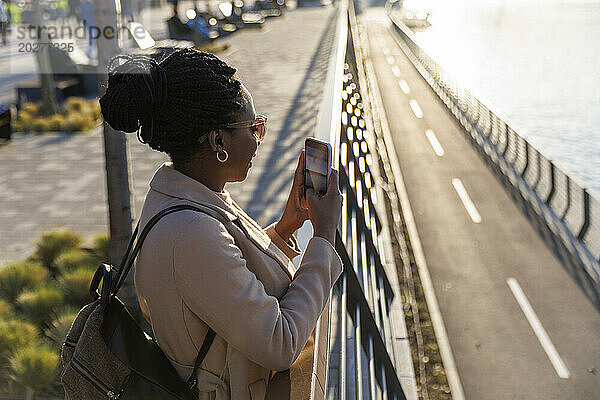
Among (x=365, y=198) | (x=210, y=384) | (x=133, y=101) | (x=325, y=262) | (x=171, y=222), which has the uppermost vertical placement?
(x=133, y=101)

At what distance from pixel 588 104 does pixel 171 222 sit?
45.5m

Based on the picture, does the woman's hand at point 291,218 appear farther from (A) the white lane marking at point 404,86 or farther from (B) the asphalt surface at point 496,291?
(A) the white lane marking at point 404,86

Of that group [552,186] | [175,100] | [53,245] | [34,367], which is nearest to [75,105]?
[53,245]

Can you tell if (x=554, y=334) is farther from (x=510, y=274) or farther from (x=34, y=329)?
(x=34, y=329)

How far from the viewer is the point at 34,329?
533 cm

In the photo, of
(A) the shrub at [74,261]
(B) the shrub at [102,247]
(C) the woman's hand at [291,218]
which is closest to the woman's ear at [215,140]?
(C) the woman's hand at [291,218]

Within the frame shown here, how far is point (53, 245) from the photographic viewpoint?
7.41m

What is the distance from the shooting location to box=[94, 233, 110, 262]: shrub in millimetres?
7066

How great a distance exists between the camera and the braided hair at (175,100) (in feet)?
6.04

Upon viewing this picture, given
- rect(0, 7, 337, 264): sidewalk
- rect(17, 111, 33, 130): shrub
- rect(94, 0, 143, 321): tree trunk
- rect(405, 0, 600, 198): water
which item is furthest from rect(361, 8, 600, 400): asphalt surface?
rect(17, 111, 33, 130): shrub

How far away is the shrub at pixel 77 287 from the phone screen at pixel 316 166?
4.12 m

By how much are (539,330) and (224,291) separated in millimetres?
7269

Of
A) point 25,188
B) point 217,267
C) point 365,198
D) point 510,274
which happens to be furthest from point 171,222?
point 25,188

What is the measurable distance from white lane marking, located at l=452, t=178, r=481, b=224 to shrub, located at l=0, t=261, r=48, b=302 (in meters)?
7.65
